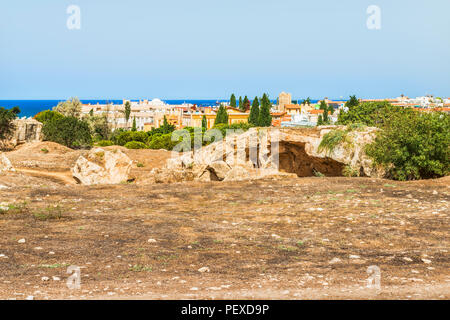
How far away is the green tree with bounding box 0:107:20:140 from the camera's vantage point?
153ft

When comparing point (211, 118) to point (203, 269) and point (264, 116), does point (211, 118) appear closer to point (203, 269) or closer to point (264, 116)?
point (264, 116)

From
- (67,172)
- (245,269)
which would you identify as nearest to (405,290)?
(245,269)

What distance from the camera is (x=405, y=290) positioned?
6.80 meters

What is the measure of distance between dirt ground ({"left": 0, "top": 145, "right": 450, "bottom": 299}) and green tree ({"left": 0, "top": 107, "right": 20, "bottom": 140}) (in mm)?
32843

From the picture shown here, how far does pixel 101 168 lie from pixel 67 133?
26673 mm

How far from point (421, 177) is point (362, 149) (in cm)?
263

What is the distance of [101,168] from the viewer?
2528cm

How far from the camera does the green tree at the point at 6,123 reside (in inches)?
1832

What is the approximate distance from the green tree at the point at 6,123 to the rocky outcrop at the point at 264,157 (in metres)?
29.4

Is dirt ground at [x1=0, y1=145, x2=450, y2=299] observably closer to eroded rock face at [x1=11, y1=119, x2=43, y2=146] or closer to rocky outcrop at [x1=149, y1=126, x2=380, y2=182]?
rocky outcrop at [x1=149, y1=126, x2=380, y2=182]

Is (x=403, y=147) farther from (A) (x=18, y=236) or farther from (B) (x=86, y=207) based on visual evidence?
(A) (x=18, y=236)

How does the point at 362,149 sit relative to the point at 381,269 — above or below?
above

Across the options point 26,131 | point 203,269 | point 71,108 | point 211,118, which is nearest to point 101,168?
point 203,269

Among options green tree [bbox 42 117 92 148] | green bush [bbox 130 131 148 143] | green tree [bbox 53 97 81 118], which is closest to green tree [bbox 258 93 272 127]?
green bush [bbox 130 131 148 143]
